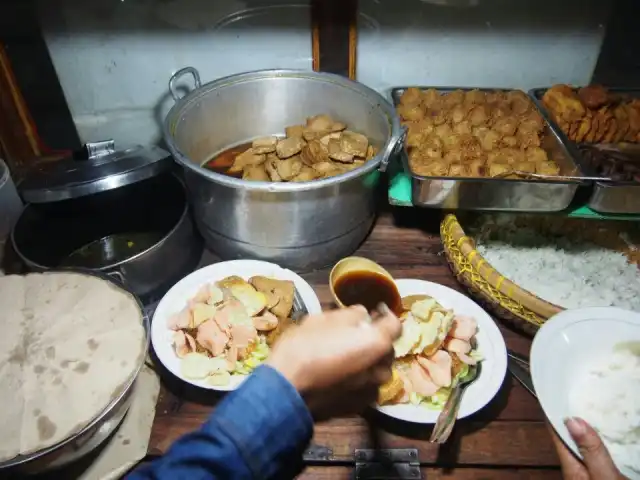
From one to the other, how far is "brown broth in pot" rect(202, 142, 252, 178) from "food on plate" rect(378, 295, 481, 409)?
819mm

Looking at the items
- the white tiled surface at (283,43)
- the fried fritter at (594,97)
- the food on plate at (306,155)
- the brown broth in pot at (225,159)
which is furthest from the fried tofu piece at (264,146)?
the fried fritter at (594,97)

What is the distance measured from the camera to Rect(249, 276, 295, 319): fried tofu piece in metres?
1.27

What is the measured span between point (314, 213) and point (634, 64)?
4.72ft

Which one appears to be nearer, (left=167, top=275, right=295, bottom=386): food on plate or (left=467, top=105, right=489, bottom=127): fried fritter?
(left=167, top=275, right=295, bottom=386): food on plate

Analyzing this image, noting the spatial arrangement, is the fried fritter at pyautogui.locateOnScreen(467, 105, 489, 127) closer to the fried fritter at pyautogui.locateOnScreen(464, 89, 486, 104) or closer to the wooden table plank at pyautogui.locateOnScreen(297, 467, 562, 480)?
the fried fritter at pyautogui.locateOnScreen(464, 89, 486, 104)

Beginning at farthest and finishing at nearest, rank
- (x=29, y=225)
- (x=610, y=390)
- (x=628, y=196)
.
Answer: (x=29, y=225) → (x=628, y=196) → (x=610, y=390)

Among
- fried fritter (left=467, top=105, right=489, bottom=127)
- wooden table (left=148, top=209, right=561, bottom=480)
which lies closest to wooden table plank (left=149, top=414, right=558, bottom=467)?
wooden table (left=148, top=209, right=561, bottom=480)

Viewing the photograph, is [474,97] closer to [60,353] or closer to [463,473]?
[463,473]

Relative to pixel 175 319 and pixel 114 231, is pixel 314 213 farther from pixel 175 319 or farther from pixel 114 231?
pixel 114 231

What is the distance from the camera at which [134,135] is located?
2.02 metres

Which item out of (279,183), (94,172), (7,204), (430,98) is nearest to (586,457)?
(279,183)

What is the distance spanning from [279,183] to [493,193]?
62 centimetres

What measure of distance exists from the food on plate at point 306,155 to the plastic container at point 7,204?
614 mm

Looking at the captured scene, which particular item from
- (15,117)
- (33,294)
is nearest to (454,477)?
(33,294)
